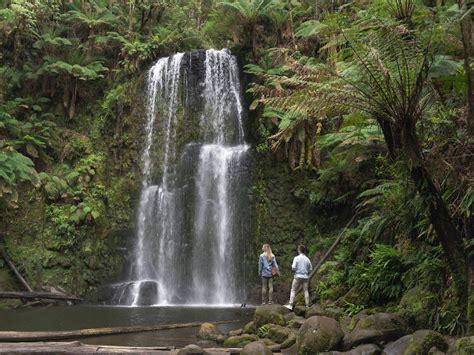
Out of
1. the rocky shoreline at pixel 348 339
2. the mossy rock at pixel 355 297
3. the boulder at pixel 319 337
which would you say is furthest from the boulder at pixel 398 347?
the mossy rock at pixel 355 297

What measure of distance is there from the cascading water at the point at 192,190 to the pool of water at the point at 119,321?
3.35 metres

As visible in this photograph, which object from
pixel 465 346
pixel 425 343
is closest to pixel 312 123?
pixel 425 343

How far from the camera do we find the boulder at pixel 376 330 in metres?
5.96

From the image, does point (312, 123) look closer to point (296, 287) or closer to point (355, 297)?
point (296, 287)

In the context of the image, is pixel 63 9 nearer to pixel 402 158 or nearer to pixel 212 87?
pixel 212 87

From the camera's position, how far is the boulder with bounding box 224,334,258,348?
7.22 m

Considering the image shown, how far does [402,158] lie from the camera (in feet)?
19.4

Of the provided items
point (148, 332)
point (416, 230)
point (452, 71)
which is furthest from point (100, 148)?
point (452, 71)

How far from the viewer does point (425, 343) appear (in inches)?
207

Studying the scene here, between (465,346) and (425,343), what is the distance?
0.53 m

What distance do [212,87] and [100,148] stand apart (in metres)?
4.95

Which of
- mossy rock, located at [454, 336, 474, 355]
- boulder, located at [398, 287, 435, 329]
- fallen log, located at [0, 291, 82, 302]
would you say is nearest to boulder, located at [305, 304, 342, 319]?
boulder, located at [398, 287, 435, 329]

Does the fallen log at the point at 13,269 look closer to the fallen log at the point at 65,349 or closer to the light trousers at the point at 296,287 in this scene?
the light trousers at the point at 296,287

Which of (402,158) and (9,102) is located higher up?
(9,102)
